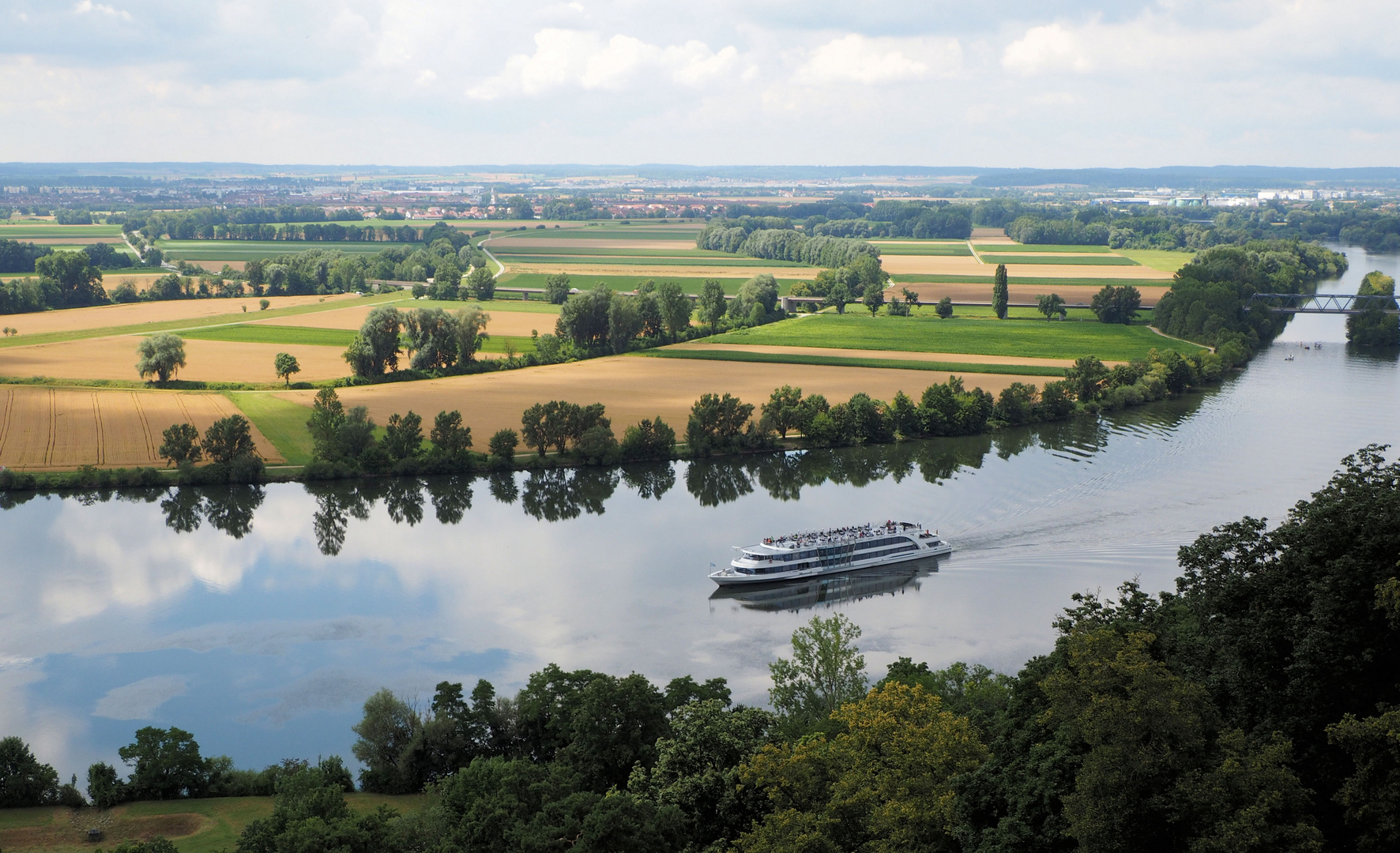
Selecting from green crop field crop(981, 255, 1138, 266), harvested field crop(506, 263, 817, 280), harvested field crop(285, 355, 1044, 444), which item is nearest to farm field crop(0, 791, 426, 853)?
harvested field crop(285, 355, 1044, 444)

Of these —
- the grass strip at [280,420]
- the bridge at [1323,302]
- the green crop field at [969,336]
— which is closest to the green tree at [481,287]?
the green crop field at [969,336]

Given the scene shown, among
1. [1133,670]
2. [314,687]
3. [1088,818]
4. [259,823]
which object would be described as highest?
[1133,670]

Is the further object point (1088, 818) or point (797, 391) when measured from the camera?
point (797, 391)

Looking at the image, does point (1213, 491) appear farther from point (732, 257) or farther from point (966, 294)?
point (732, 257)

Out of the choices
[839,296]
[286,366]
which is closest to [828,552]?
[286,366]

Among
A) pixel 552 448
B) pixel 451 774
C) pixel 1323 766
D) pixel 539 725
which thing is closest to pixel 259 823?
pixel 451 774

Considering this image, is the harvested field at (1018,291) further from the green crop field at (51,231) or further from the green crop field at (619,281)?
the green crop field at (51,231)
